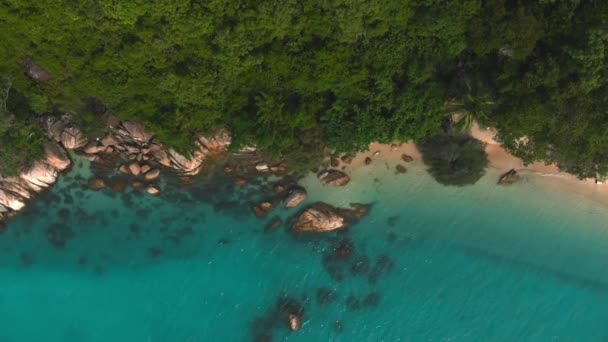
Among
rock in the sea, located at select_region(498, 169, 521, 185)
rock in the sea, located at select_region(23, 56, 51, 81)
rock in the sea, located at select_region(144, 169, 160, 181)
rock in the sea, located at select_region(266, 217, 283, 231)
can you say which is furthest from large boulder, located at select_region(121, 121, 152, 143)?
rock in the sea, located at select_region(498, 169, 521, 185)

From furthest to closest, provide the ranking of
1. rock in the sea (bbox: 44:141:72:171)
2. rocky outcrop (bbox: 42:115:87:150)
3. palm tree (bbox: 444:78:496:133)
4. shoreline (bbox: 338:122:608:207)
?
rock in the sea (bbox: 44:141:72:171) < rocky outcrop (bbox: 42:115:87:150) < shoreline (bbox: 338:122:608:207) < palm tree (bbox: 444:78:496:133)

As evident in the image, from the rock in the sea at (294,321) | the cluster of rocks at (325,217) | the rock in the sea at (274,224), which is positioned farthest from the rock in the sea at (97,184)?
the rock in the sea at (294,321)

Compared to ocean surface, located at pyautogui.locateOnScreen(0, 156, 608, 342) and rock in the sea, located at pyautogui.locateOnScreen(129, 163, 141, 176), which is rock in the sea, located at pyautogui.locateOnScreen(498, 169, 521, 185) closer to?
ocean surface, located at pyautogui.locateOnScreen(0, 156, 608, 342)

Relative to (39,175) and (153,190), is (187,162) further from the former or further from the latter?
(39,175)

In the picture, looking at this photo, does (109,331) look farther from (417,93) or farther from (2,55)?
(417,93)

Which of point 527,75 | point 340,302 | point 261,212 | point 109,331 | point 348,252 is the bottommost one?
point 109,331

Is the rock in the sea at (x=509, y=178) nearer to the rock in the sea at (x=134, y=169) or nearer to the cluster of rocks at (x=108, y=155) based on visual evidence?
the cluster of rocks at (x=108, y=155)

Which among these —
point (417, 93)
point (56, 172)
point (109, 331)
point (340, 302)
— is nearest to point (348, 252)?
point (340, 302)
